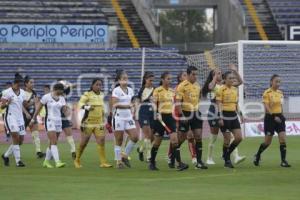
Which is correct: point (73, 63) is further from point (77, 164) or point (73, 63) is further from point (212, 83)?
point (212, 83)

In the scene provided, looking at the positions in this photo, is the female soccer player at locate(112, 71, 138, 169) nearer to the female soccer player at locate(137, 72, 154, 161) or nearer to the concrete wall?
the female soccer player at locate(137, 72, 154, 161)

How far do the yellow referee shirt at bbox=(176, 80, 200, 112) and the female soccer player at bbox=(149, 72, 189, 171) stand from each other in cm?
43

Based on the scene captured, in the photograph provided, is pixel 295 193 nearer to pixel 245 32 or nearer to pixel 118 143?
pixel 118 143

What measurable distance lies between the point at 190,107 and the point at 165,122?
2.22 feet

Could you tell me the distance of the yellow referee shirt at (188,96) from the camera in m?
20.8

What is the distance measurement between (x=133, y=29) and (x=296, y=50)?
53.3ft

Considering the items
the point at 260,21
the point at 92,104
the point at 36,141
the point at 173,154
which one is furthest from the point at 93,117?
the point at 260,21

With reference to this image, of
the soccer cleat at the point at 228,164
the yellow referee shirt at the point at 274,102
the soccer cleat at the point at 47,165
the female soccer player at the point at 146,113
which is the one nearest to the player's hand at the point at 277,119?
the yellow referee shirt at the point at 274,102

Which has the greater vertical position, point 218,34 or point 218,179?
point 218,34

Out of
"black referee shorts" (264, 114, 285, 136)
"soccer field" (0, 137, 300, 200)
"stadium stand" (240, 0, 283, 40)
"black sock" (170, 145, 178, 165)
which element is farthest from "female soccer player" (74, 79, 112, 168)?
"stadium stand" (240, 0, 283, 40)

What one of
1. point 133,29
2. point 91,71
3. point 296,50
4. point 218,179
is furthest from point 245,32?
point 218,179

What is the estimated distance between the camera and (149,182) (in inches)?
697

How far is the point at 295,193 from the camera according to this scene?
15.5 m

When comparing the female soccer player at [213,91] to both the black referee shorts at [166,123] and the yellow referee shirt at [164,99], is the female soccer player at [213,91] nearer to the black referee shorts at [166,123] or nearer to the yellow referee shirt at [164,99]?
the yellow referee shirt at [164,99]
